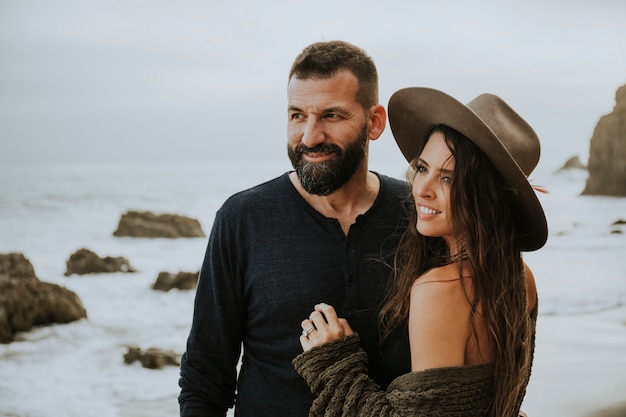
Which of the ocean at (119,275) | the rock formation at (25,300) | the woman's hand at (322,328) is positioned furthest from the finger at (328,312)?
the rock formation at (25,300)

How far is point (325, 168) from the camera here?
183cm

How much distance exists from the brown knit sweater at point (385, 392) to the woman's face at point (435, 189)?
293mm

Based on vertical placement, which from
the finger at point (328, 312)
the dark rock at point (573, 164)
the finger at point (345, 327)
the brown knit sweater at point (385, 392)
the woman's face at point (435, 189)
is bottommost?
the dark rock at point (573, 164)

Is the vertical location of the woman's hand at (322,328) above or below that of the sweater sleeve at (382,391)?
above

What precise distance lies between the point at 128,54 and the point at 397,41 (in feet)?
28.5

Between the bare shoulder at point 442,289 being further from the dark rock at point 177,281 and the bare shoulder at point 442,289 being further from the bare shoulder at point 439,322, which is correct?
the dark rock at point 177,281

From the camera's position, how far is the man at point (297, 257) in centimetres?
181

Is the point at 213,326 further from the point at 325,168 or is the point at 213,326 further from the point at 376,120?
the point at 376,120

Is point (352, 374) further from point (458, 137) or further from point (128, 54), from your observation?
point (128, 54)

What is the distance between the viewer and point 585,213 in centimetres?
1285

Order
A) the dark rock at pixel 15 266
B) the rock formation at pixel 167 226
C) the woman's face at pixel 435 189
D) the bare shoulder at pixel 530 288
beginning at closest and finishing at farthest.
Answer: the woman's face at pixel 435 189 < the bare shoulder at pixel 530 288 < the dark rock at pixel 15 266 < the rock formation at pixel 167 226

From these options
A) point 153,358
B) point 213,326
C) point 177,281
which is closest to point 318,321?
point 213,326

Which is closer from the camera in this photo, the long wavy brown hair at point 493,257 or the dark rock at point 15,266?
the long wavy brown hair at point 493,257

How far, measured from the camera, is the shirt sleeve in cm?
184
